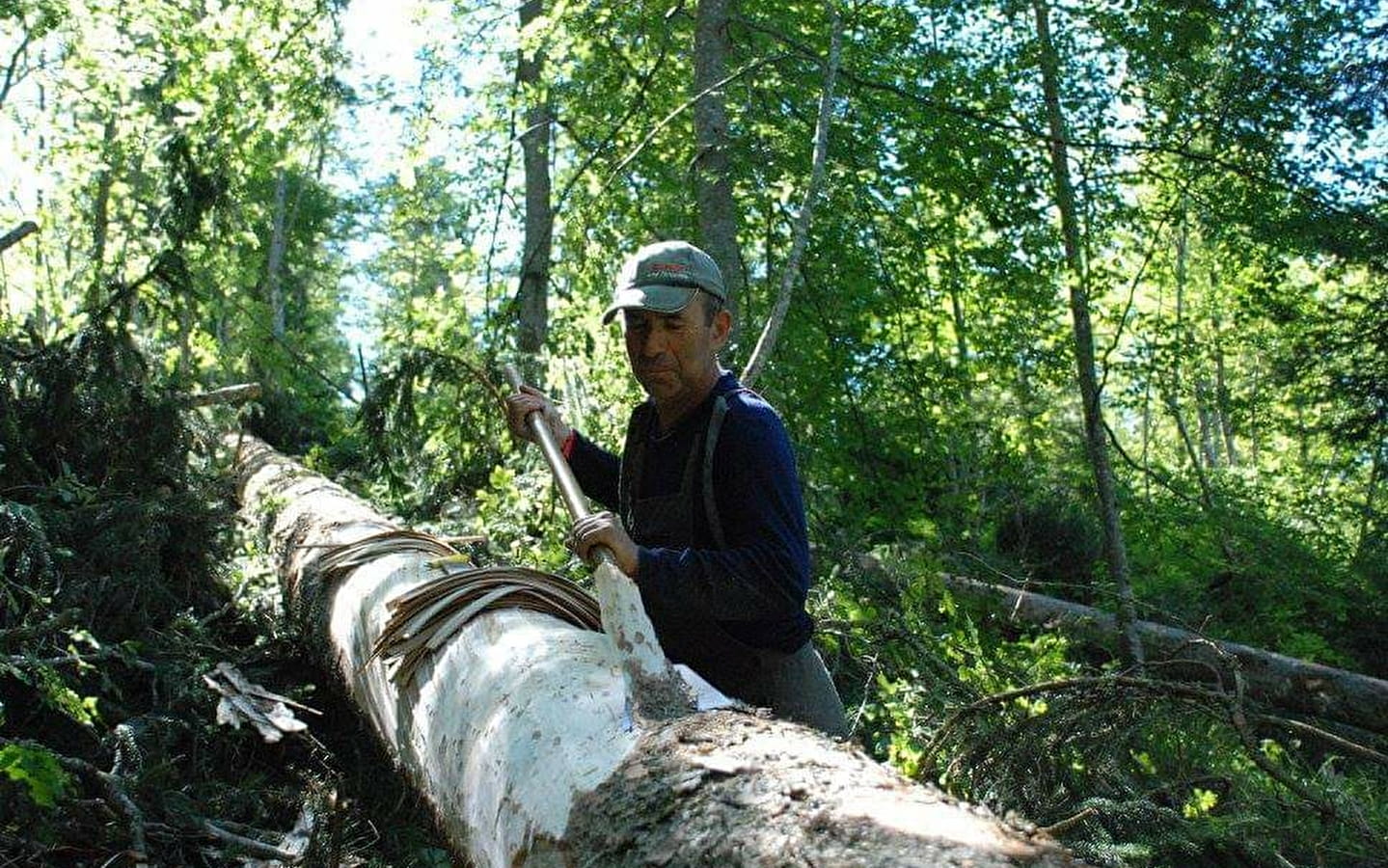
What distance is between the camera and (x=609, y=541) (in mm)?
2408

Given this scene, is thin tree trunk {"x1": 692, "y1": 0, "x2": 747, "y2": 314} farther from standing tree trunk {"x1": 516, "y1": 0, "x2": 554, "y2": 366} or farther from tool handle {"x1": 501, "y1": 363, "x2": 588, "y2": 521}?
tool handle {"x1": 501, "y1": 363, "x2": 588, "y2": 521}

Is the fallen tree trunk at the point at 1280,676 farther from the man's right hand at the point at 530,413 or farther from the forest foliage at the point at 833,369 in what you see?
the man's right hand at the point at 530,413

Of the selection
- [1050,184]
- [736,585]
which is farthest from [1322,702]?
[736,585]

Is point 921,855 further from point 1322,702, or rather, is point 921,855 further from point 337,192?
point 337,192

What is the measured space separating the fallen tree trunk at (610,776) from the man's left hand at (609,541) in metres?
0.21

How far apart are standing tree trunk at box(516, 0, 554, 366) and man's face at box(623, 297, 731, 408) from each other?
3.50 m

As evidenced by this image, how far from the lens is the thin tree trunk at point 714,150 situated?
6.32 meters

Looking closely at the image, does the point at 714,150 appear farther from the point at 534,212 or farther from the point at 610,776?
the point at 534,212

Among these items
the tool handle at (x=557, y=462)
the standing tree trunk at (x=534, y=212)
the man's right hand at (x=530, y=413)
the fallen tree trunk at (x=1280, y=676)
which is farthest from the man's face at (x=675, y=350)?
the fallen tree trunk at (x=1280, y=676)

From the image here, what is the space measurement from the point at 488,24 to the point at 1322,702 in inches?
341

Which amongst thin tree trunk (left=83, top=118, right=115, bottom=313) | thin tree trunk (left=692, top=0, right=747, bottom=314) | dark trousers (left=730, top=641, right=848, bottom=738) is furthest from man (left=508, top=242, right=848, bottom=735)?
thin tree trunk (left=83, top=118, right=115, bottom=313)

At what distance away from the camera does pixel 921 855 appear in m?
1.38

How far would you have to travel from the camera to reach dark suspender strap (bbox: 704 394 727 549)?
2.60 meters

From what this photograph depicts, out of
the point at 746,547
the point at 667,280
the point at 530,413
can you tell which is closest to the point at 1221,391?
the point at 530,413
